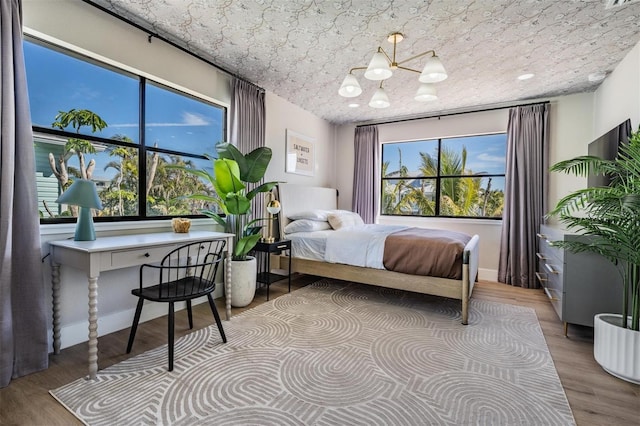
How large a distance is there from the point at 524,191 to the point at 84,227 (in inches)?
193

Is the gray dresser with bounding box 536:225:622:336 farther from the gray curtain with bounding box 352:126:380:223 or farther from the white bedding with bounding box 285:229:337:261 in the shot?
the gray curtain with bounding box 352:126:380:223

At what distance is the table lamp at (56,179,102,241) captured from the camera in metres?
1.96

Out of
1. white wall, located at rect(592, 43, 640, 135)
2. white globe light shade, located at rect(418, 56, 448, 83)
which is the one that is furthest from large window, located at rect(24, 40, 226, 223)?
white wall, located at rect(592, 43, 640, 135)

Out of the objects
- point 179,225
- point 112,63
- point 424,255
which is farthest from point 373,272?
point 112,63

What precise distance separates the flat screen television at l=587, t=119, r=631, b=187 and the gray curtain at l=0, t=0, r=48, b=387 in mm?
4650

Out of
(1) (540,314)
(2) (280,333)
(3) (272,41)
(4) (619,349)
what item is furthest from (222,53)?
(1) (540,314)

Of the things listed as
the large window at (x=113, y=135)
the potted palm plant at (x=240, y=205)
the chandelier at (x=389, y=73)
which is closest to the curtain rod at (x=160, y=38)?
the large window at (x=113, y=135)

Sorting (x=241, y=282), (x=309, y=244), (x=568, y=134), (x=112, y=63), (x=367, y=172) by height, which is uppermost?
(x=112, y=63)

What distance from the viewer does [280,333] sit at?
2486 millimetres

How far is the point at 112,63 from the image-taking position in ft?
8.00

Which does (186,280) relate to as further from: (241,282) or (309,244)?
(309,244)

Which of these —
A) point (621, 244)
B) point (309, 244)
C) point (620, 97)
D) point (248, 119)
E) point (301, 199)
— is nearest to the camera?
point (621, 244)

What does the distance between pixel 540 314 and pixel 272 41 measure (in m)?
3.78

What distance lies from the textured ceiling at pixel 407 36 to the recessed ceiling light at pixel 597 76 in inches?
2.4
